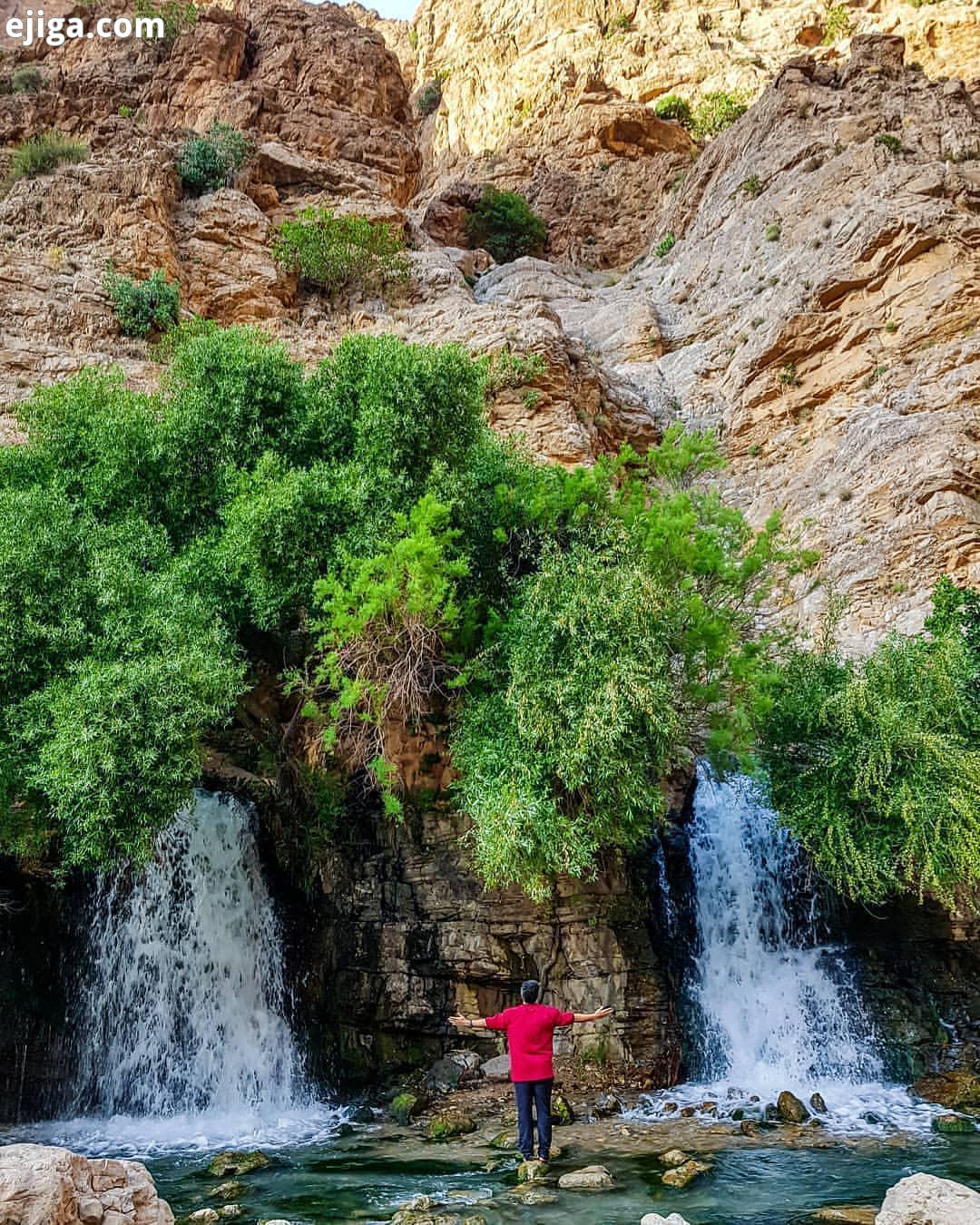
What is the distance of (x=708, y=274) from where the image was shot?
38.0m

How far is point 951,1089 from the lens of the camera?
13.2 m

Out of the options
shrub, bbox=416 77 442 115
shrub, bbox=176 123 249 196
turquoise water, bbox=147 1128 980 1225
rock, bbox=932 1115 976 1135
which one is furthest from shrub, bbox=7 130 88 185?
shrub, bbox=416 77 442 115

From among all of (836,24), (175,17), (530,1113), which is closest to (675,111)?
(836,24)

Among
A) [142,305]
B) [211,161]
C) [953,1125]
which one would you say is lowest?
[953,1125]

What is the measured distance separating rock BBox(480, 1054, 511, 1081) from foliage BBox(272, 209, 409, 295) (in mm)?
26918

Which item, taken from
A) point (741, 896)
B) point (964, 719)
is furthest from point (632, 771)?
point (964, 719)

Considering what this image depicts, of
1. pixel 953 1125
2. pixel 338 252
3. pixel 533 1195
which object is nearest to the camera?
pixel 533 1195

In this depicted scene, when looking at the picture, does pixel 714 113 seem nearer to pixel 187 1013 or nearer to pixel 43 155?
pixel 43 155

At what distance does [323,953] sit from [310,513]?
7.61 m

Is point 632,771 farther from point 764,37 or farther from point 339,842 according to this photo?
point 764,37

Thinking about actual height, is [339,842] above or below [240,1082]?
above

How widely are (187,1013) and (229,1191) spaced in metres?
5.18

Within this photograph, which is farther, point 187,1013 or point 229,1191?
point 187,1013

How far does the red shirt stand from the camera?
356 inches
